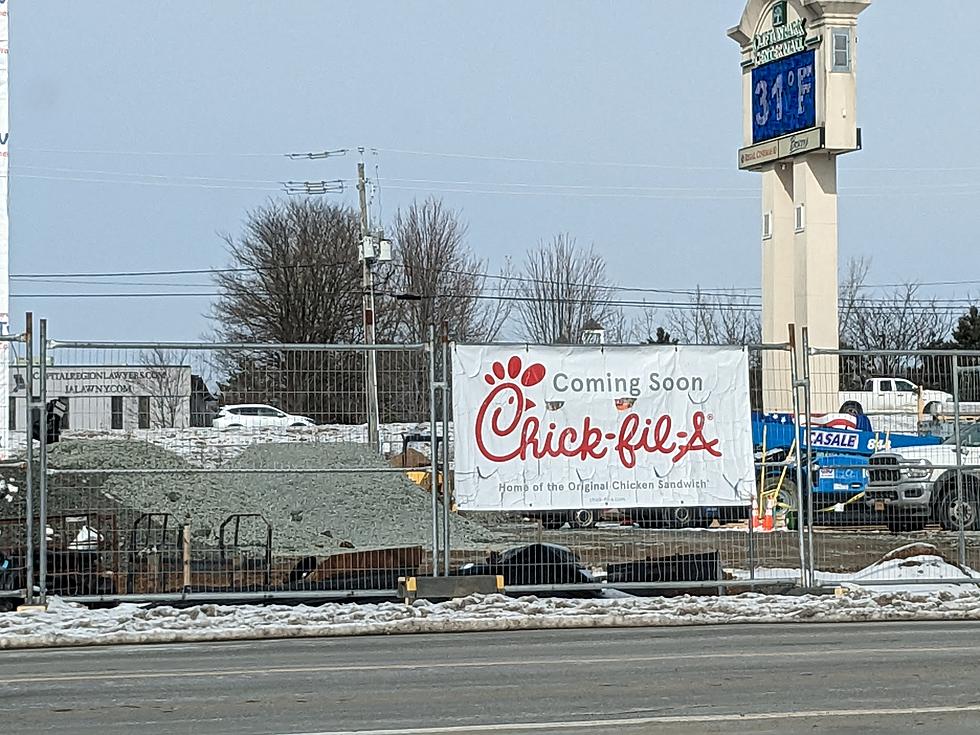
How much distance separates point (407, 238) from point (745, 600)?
4998 cm

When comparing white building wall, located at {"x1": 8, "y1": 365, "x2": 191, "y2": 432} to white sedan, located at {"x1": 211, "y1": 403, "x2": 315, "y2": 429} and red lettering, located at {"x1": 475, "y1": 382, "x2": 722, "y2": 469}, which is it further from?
red lettering, located at {"x1": 475, "y1": 382, "x2": 722, "y2": 469}

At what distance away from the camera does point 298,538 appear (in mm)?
18297

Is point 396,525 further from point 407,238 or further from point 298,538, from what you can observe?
point 407,238

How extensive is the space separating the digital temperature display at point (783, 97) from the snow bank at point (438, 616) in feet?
82.9

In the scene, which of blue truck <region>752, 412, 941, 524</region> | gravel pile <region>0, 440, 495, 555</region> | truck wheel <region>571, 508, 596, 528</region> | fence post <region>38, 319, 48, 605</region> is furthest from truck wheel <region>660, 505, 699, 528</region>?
fence post <region>38, 319, 48, 605</region>

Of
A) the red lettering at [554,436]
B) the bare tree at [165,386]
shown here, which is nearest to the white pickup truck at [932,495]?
the red lettering at [554,436]

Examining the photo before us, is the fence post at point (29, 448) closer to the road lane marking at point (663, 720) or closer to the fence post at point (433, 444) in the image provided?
the fence post at point (433, 444)

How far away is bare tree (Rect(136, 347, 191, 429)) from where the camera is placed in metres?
14.0

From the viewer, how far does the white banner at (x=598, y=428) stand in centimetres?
1453

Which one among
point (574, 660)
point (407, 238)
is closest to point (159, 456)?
point (574, 660)

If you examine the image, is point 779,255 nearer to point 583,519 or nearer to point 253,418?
point 583,519

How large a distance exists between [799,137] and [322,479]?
2358 cm

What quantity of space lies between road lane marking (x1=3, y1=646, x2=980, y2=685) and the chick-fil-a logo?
3.73m

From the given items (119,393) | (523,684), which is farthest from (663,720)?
(119,393)
